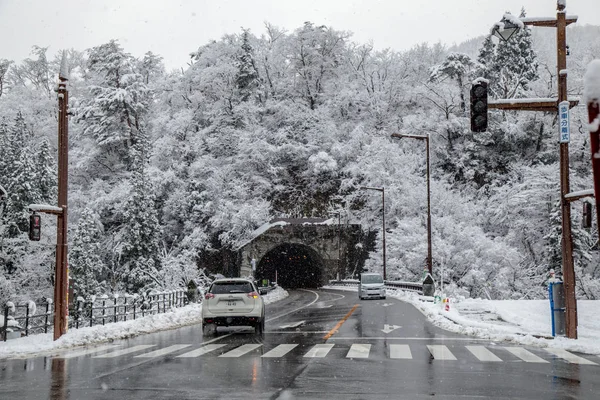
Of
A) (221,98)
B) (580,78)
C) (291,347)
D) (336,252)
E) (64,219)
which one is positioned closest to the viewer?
(291,347)

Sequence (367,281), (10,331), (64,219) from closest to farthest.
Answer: (64,219)
(10,331)
(367,281)

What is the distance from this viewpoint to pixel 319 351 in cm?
1487

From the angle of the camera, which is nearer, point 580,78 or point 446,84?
point 580,78

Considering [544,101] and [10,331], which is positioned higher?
[544,101]

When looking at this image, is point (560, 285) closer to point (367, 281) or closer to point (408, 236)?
point (367, 281)

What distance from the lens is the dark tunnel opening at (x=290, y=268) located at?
255 feet

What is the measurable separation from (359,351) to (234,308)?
623 cm

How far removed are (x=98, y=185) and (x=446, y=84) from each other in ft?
130

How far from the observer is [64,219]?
17625mm

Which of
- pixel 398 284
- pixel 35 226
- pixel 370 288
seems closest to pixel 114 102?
pixel 398 284

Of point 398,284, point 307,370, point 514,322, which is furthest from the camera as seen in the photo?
point 398,284

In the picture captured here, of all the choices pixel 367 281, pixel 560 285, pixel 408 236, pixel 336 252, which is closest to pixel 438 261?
pixel 408 236

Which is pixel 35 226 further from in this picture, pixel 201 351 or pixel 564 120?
pixel 564 120

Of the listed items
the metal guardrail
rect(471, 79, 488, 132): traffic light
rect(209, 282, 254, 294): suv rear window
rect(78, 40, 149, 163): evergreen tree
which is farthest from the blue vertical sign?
rect(78, 40, 149, 163): evergreen tree
